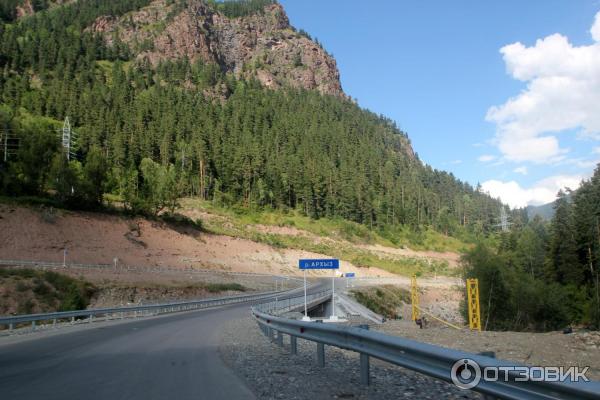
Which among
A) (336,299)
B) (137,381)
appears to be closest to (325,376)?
(137,381)

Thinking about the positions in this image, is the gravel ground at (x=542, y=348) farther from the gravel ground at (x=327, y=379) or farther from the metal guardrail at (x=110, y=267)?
the metal guardrail at (x=110, y=267)

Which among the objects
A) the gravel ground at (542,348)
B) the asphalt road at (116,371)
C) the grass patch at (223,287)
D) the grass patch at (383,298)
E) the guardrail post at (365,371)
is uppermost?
the guardrail post at (365,371)

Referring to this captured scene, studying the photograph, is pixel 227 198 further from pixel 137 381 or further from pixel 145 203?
pixel 137 381

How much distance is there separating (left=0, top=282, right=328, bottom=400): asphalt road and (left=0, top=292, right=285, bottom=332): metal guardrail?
5.60 metres

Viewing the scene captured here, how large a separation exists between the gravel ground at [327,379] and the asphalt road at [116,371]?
0.39 metres

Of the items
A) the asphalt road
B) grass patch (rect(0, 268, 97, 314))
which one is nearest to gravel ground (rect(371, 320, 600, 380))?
the asphalt road

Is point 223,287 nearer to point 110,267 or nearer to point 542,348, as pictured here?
point 110,267

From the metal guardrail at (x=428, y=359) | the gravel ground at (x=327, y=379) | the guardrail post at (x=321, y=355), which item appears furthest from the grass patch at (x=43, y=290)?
the metal guardrail at (x=428, y=359)

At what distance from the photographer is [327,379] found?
7621 mm

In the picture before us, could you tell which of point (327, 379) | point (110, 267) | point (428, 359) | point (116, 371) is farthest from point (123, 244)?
point (428, 359)

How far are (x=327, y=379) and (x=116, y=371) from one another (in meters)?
3.94

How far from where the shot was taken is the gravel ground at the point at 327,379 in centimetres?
657

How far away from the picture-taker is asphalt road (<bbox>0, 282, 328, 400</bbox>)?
6.73 meters

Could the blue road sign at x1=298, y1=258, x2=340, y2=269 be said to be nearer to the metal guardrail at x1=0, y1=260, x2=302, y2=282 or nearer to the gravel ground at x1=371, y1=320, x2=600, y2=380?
the gravel ground at x1=371, y1=320, x2=600, y2=380
